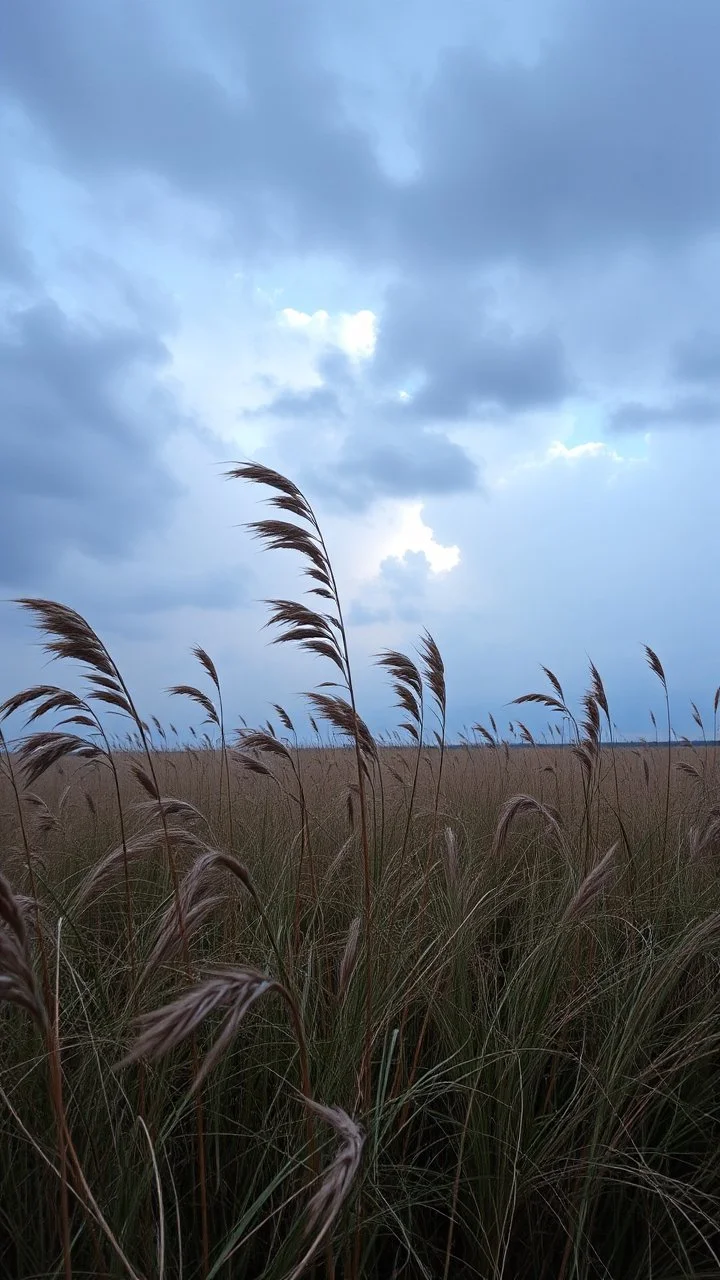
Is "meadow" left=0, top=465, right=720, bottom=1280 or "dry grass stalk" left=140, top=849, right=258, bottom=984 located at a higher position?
"dry grass stalk" left=140, top=849, right=258, bottom=984

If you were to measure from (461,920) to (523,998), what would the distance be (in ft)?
1.05

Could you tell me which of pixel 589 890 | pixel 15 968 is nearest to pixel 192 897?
pixel 15 968

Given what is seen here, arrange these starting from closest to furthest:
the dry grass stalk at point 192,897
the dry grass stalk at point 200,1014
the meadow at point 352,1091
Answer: the dry grass stalk at point 200,1014 < the dry grass stalk at point 192,897 < the meadow at point 352,1091

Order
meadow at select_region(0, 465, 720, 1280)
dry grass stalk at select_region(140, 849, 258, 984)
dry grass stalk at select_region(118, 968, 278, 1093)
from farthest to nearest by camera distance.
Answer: meadow at select_region(0, 465, 720, 1280)
dry grass stalk at select_region(140, 849, 258, 984)
dry grass stalk at select_region(118, 968, 278, 1093)

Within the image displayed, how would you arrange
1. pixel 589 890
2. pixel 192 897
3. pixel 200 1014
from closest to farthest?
pixel 200 1014 < pixel 192 897 < pixel 589 890

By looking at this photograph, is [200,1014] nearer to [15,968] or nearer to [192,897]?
[15,968]

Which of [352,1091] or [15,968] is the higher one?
[15,968]

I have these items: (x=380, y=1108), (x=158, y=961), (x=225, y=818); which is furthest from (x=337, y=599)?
(x=225, y=818)

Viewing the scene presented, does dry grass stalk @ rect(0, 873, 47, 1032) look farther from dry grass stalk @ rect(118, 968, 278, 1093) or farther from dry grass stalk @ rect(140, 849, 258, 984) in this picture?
dry grass stalk @ rect(140, 849, 258, 984)

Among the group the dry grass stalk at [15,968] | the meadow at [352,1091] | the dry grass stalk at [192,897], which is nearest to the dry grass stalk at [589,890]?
the meadow at [352,1091]

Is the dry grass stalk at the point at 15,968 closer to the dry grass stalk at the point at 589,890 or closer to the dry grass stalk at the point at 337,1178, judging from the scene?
the dry grass stalk at the point at 337,1178

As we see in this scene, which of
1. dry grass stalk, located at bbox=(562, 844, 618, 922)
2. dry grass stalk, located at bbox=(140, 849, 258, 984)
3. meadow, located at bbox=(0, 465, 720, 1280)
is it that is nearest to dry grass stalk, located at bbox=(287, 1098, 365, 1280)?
meadow, located at bbox=(0, 465, 720, 1280)

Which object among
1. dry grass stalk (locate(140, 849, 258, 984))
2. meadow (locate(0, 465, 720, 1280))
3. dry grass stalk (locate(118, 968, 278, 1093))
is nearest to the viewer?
dry grass stalk (locate(118, 968, 278, 1093))

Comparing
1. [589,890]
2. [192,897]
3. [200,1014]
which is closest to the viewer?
[200,1014]
